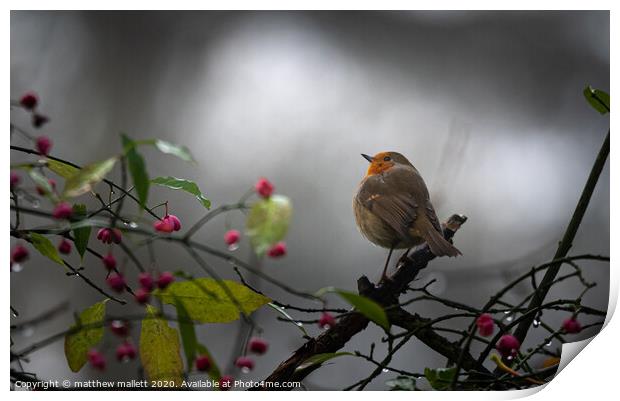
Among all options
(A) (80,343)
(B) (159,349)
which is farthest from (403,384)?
(A) (80,343)

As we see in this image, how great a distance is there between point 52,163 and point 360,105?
710 millimetres

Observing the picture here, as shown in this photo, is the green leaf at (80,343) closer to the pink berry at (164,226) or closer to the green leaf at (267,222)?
the pink berry at (164,226)

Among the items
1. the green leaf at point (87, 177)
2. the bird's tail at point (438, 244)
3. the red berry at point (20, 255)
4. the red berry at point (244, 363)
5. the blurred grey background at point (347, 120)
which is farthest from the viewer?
the blurred grey background at point (347, 120)

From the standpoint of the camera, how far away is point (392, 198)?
1439 mm

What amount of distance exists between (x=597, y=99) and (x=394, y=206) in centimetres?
44

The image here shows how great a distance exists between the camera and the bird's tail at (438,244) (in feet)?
4.34

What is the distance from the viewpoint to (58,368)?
1.37 meters

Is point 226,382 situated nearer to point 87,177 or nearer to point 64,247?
point 64,247

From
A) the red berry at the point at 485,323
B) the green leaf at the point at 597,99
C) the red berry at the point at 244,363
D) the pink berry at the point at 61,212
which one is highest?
the green leaf at the point at 597,99

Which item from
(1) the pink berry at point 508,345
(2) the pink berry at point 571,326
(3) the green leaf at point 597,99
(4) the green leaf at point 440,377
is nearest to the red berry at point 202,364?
(4) the green leaf at point 440,377

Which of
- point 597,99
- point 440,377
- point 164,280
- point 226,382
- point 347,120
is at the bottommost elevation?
point 226,382

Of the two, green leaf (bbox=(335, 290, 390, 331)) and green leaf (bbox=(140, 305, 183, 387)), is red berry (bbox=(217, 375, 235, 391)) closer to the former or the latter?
green leaf (bbox=(140, 305, 183, 387))

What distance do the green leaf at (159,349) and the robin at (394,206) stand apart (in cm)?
44

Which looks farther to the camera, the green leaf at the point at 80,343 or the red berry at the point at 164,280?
the green leaf at the point at 80,343
